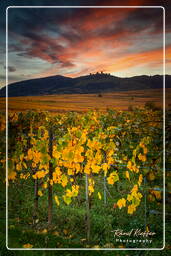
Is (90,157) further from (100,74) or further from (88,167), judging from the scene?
(100,74)

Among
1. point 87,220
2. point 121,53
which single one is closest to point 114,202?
point 87,220

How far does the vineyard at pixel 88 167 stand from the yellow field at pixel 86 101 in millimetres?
120

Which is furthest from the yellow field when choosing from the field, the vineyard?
the vineyard

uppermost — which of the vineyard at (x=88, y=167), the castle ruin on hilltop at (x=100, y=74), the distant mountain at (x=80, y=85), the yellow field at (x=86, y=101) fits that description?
the castle ruin on hilltop at (x=100, y=74)

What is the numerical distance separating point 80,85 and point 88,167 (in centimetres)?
93

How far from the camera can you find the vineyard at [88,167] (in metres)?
2.97

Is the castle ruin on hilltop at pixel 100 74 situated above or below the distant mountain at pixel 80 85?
above

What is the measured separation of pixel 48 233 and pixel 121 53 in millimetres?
2187

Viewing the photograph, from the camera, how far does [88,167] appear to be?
123 inches

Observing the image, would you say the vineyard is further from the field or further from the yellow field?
the yellow field

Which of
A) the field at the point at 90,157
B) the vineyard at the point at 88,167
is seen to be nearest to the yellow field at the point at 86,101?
the field at the point at 90,157

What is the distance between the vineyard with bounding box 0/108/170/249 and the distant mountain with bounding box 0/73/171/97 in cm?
31

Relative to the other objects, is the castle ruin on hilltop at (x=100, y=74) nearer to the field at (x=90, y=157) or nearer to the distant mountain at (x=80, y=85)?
the distant mountain at (x=80, y=85)

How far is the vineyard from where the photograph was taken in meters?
2.97
